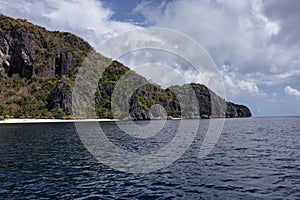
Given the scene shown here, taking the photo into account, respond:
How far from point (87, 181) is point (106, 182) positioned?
1.97 m

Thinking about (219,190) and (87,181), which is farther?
(87,181)

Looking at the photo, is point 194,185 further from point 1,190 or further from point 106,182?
point 1,190

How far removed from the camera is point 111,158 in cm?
3938

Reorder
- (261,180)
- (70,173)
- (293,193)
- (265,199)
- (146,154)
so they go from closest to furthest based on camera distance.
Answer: (265,199) < (293,193) < (261,180) < (70,173) < (146,154)

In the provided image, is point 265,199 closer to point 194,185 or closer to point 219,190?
point 219,190

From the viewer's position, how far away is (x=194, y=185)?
24844 mm

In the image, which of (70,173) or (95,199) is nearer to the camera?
(95,199)

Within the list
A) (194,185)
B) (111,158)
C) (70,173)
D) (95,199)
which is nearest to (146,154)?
(111,158)

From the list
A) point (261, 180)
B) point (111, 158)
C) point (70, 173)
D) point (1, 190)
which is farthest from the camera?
point (111, 158)


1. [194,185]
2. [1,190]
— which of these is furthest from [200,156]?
Result: [1,190]

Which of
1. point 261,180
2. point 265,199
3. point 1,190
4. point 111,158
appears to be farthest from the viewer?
point 111,158

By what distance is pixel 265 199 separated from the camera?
67.5 ft

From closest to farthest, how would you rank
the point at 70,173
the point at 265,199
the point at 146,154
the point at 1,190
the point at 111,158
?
the point at 265,199
the point at 1,190
the point at 70,173
the point at 111,158
the point at 146,154

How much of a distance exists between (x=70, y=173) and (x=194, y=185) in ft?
45.0
